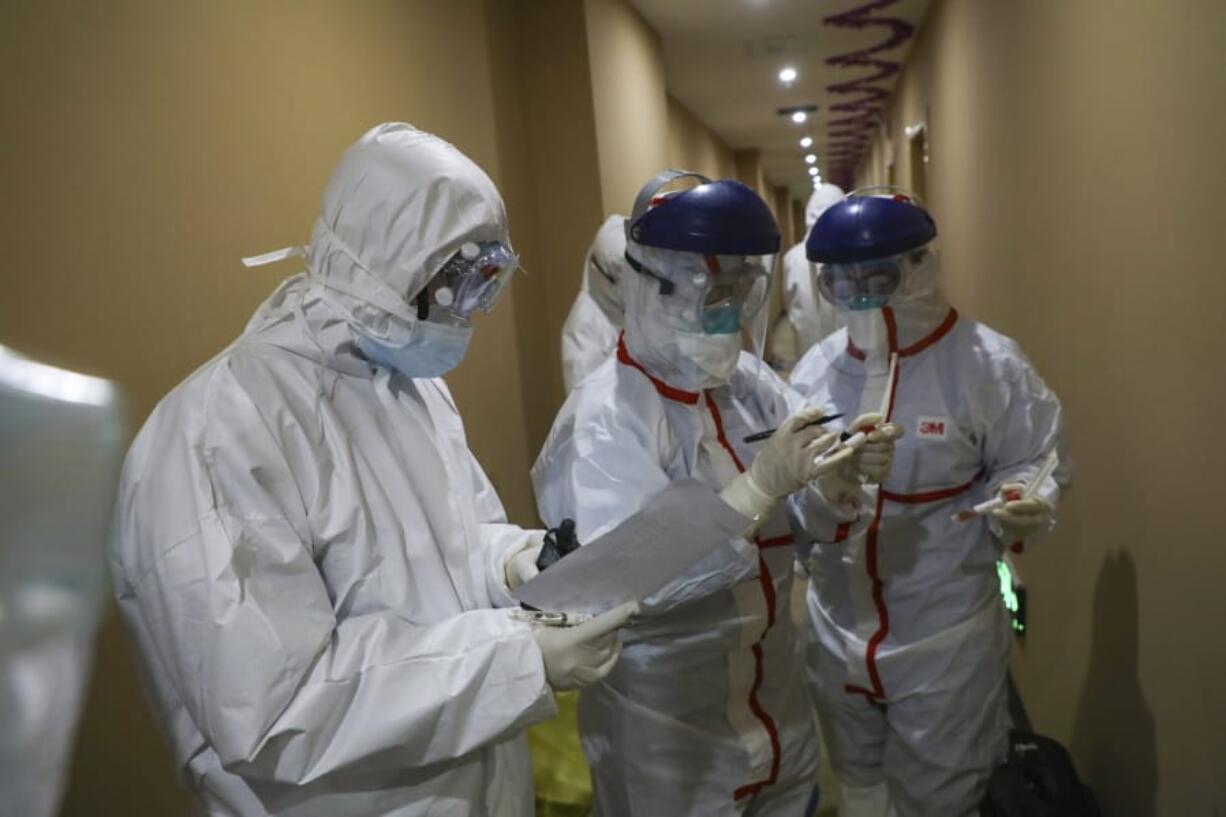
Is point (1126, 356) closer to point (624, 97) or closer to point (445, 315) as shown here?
point (445, 315)

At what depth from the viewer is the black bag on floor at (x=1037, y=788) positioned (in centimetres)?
171

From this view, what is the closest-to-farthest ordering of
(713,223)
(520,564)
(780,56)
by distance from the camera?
(520,564), (713,223), (780,56)

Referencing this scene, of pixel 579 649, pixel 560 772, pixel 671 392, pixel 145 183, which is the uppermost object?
pixel 145 183

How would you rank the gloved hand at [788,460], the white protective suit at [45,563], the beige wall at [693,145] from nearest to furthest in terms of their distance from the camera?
the white protective suit at [45,563] < the gloved hand at [788,460] < the beige wall at [693,145]

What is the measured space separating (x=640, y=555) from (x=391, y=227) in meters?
0.48

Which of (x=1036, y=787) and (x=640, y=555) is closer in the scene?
(x=640, y=555)

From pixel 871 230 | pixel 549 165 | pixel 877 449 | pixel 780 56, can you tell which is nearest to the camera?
pixel 877 449

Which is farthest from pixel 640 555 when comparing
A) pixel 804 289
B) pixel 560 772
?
pixel 804 289

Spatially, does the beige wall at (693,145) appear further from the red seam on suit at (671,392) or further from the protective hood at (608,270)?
the red seam on suit at (671,392)

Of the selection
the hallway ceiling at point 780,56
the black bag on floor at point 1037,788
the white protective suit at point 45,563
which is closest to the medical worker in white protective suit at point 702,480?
the black bag on floor at point 1037,788

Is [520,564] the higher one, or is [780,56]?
[780,56]

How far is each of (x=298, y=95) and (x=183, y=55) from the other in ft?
1.18

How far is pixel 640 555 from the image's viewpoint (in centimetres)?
106

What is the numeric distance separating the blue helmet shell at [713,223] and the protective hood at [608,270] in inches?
55.1
